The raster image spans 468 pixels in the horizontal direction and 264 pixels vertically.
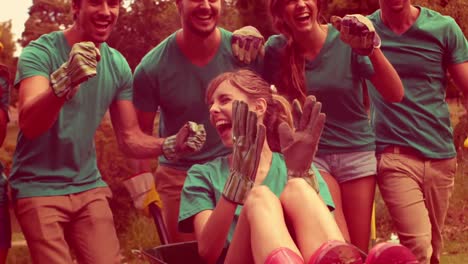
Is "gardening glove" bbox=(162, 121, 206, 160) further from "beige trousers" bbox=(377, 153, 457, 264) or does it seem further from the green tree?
the green tree

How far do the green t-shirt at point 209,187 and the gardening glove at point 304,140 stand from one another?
185mm

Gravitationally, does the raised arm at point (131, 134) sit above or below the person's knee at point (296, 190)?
above

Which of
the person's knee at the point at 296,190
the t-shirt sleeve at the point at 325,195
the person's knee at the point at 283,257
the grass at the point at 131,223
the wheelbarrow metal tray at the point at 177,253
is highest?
the person's knee at the point at 296,190

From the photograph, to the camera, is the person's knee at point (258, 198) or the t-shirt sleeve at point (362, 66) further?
the t-shirt sleeve at point (362, 66)

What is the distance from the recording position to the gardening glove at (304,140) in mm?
2799

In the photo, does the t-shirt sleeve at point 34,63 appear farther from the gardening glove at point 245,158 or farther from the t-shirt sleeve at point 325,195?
the t-shirt sleeve at point 325,195

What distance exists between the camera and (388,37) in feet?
12.4

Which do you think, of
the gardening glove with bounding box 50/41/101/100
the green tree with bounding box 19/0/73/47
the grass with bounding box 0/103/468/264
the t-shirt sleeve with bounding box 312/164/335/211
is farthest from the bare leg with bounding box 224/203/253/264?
the green tree with bounding box 19/0/73/47

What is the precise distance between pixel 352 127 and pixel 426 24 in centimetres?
56

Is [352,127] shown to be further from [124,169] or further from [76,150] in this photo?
[124,169]

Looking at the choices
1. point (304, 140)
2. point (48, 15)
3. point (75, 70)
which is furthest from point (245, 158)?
point (48, 15)

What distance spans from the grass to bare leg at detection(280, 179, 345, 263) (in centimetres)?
325

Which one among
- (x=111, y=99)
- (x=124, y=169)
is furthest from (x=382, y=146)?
(x=124, y=169)

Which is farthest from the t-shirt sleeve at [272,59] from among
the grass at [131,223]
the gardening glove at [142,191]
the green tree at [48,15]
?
the green tree at [48,15]
